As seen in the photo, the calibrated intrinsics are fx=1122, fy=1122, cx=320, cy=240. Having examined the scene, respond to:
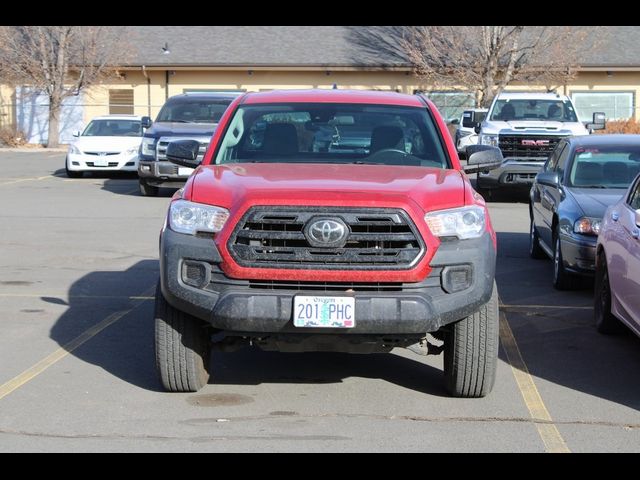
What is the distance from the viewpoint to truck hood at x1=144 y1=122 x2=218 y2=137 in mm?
20766

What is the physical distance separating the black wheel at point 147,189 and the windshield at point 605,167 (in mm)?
11068

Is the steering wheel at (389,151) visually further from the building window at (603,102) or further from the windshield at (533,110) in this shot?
the building window at (603,102)

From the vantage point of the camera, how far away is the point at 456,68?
3866 cm

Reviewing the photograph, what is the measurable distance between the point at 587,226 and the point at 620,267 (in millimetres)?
2404

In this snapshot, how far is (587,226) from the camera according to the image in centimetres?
1043

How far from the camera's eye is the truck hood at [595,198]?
10.6m

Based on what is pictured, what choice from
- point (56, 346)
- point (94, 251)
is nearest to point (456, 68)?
point (94, 251)

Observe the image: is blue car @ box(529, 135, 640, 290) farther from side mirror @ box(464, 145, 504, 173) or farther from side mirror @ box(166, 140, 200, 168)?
side mirror @ box(166, 140, 200, 168)

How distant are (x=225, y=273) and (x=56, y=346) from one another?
2.47m

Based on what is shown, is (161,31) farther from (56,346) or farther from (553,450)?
(553,450)

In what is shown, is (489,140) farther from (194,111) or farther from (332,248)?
(332,248)

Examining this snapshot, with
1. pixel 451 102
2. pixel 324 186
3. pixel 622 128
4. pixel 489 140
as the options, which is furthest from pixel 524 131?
pixel 451 102


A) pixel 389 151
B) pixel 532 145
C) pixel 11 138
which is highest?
pixel 389 151

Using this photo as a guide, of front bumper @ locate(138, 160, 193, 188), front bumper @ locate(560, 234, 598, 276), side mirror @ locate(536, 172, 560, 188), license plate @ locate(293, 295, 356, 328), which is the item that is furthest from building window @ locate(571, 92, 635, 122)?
license plate @ locate(293, 295, 356, 328)
